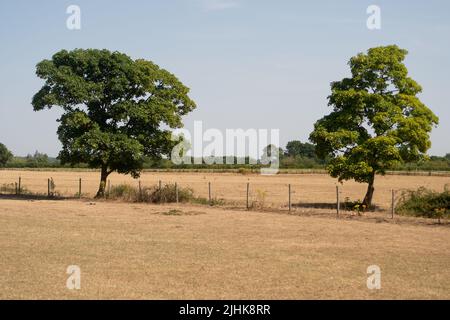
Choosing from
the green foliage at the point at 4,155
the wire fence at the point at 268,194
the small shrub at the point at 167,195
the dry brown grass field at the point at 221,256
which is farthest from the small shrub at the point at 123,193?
the green foliage at the point at 4,155

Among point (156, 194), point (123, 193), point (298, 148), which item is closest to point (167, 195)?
point (156, 194)

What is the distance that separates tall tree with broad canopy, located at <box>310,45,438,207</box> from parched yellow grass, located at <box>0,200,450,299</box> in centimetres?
650

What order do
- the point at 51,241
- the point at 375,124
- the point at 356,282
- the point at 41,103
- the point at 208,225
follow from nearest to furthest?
the point at 356,282, the point at 51,241, the point at 208,225, the point at 375,124, the point at 41,103

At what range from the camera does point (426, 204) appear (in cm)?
2791

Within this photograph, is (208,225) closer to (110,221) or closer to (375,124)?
(110,221)

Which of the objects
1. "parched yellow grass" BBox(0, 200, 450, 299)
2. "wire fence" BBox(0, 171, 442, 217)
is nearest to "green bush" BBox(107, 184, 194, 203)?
"wire fence" BBox(0, 171, 442, 217)

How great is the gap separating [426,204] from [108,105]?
68.9 ft

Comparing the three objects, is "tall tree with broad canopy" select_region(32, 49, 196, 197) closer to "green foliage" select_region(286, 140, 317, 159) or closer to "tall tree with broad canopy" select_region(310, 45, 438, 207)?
"tall tree with broad canopy" select_region(310, 45, 438, 207)

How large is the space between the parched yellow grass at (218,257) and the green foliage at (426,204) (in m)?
4.49

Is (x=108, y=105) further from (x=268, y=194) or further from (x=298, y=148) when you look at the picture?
(x=298, y=148)
